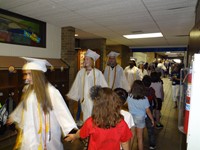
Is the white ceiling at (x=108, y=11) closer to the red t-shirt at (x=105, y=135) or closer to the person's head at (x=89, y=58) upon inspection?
the person's head at (x=89, y=58)

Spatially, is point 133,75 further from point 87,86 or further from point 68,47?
point 87,86

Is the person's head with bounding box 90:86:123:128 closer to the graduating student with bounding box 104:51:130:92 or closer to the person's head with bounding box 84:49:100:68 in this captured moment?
the person's head with bounding box 84:49:100:68

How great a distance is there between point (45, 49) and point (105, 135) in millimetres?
3538

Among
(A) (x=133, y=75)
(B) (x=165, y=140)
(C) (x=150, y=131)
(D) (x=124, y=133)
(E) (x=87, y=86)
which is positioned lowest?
(B) (x=165, y=140)

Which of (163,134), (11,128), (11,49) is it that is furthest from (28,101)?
(163,134)

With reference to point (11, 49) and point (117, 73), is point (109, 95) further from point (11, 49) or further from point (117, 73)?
point (11, 49)

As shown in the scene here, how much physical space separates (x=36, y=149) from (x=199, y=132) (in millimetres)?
1327

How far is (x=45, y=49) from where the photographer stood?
4.41 m

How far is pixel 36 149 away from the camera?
5.03 feet

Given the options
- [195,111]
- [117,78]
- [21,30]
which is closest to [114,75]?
[117,78]

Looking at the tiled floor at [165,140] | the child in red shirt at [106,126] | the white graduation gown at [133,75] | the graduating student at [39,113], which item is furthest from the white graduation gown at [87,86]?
the white graduation gown at [133,75]

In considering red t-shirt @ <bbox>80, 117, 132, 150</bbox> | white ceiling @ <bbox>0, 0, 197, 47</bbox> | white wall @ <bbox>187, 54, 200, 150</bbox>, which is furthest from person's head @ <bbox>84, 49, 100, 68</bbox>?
white wall @ <bbox>187, 54, 200, 150</bbox>

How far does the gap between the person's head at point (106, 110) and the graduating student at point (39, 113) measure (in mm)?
418

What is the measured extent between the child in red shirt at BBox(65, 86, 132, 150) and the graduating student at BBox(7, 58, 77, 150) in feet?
1.18
